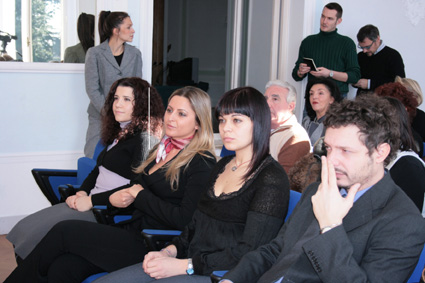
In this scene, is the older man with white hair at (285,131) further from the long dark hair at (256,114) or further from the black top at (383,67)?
the black top at (383,67)

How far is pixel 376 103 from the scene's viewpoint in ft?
5.01

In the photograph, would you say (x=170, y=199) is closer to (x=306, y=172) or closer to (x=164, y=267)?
(x=164, y=267)

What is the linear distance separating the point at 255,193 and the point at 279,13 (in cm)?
342

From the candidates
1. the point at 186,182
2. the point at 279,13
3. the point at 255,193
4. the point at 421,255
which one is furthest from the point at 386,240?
the point at 279,13

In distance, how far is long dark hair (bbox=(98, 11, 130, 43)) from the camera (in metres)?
3.77

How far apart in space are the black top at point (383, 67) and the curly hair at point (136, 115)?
7.84 feet

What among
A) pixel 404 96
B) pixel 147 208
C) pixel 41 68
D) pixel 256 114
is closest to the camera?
pixel 256 114

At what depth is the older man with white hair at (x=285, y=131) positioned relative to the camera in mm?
2777

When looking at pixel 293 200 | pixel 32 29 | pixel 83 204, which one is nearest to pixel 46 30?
pixel 32 29

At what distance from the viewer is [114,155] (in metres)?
2.70

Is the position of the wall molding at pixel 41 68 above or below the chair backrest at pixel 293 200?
A: above

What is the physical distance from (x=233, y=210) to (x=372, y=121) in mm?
612

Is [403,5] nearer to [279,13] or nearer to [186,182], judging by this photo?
[279,13]

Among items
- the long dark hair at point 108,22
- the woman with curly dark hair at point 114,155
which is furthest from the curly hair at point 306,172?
the long dark hair at point 108,22
